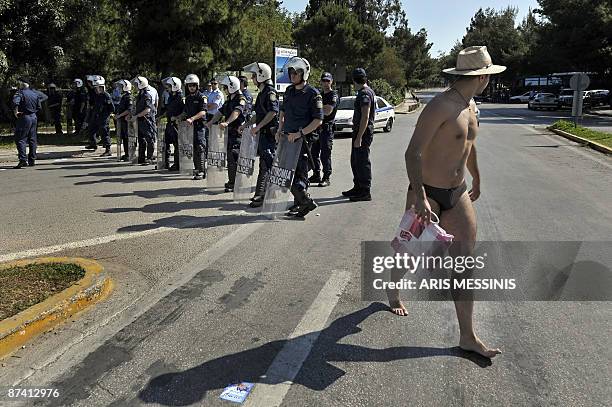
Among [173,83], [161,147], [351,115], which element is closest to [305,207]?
[173,83]

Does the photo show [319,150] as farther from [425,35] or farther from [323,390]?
[425,35]

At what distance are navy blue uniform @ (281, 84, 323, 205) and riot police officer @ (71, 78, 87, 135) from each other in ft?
42.4

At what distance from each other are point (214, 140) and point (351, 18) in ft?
114

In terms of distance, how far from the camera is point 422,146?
3.43 m

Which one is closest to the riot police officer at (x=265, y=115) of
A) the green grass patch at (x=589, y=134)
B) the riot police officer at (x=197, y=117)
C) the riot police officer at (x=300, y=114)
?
the riot police officer at (x=300, y=114)

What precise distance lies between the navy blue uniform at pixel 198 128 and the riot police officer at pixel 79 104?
9.07 metres

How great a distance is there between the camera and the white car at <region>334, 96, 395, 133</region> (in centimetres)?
1934

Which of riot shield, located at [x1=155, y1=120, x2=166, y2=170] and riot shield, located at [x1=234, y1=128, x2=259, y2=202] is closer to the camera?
riot shield, located at [x1=234, y1=128, x2=259, y2=202]

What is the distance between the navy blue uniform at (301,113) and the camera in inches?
277

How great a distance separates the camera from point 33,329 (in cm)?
393

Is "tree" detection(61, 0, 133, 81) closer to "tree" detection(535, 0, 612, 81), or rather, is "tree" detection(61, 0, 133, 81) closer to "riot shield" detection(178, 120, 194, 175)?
"riot shield" detection(178, 120, 194, 175)

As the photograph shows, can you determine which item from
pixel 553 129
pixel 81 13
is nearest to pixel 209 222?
pixel 81 13

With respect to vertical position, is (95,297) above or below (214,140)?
below

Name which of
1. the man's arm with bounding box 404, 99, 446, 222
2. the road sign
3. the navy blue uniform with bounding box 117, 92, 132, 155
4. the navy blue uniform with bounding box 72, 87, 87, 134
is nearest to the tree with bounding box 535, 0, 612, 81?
the road sign
